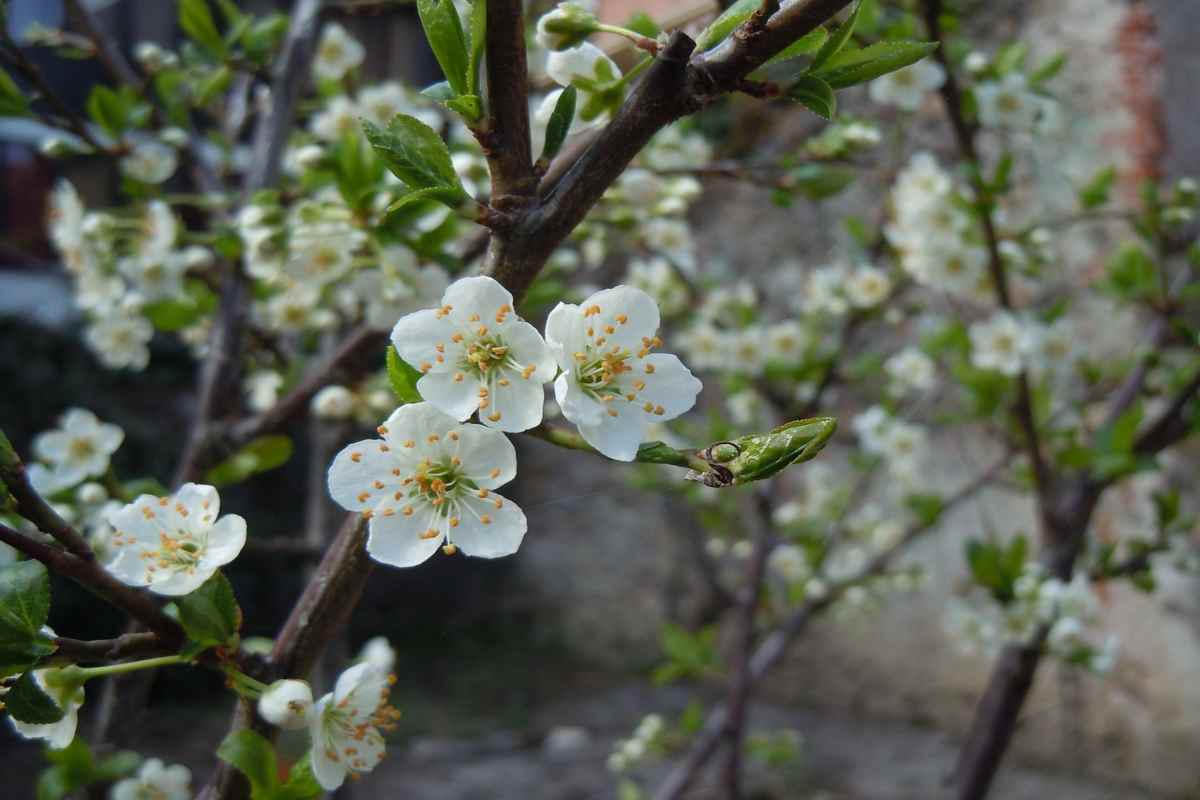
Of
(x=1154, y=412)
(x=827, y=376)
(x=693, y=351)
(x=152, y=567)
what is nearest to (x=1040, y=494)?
(x=827, y=376)

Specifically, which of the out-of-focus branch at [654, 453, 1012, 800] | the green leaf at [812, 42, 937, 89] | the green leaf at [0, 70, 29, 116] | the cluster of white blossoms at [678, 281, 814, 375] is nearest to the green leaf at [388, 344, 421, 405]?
the green leaf at [812, 42, 937, 89]

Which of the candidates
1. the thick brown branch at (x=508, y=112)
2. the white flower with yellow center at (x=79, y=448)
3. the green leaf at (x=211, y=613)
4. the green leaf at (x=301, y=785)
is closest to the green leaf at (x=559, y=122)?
the thick brown branch at (x=508, y=112)

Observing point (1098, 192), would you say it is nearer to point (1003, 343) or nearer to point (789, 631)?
point (1003, 343)

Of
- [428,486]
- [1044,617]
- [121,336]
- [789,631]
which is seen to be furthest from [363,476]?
[789,631]

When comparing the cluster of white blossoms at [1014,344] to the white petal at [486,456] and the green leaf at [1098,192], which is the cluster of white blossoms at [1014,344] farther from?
the white petal at [486,456]

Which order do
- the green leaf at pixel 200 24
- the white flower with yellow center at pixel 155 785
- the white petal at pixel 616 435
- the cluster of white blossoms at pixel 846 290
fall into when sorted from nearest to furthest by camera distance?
the white petal at pixel 616 435, the white flower with yellow center at pixel 155 785, the green leaf at pixel 200 24, the cluster of white blossoms at pixel 846 290

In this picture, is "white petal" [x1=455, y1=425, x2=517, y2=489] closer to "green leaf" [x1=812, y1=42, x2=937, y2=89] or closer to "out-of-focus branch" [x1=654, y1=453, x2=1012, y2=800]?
"green leaf" [x1=812, y1=42, x2=937, y2=89]

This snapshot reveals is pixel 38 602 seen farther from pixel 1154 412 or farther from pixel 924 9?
pixel 1154 412
